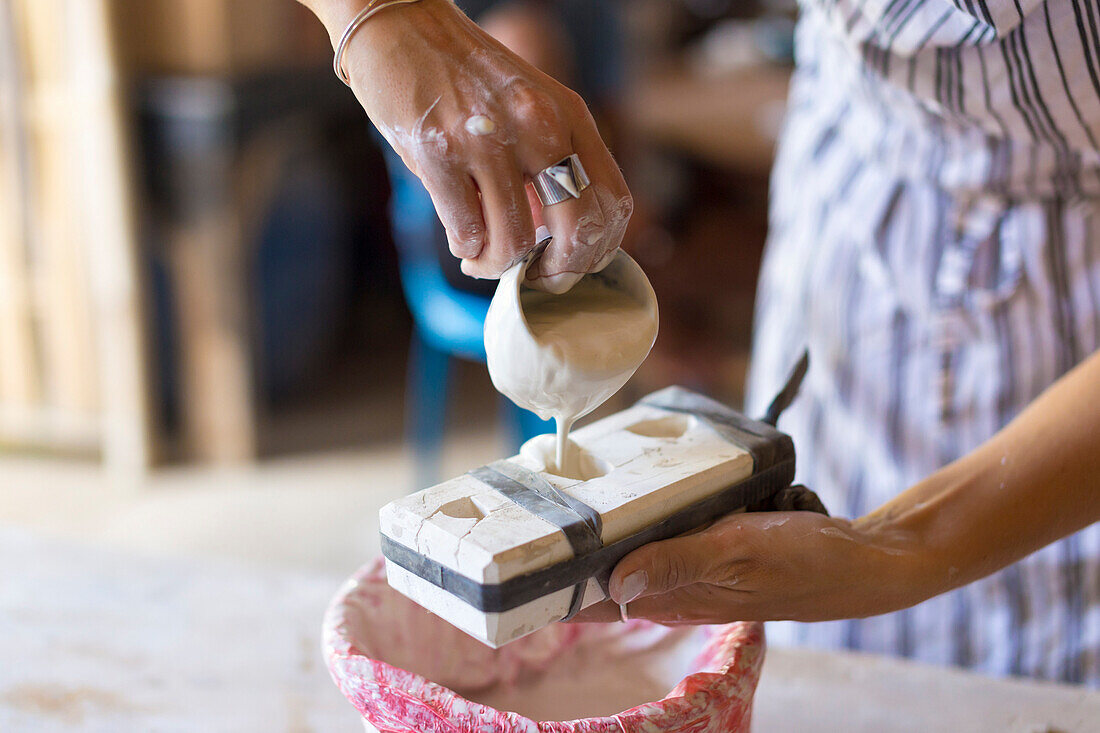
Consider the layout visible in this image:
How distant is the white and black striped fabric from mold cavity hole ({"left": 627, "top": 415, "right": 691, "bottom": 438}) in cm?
35

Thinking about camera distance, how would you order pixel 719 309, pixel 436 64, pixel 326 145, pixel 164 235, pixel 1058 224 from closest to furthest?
pixel 436 64
pixel 1058 224
pixel 164 235
pixel 326 145
pixel 719 309

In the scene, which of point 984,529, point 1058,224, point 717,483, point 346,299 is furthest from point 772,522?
point 346,299

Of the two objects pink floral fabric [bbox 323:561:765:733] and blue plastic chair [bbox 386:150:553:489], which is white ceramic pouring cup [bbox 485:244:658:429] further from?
blue plastic chair [bbox 386:150:553:489]

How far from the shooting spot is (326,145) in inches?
114

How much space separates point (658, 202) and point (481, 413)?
0.90m

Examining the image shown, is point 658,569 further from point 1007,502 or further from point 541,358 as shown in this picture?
point 1007,502

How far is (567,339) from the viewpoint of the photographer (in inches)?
27.0

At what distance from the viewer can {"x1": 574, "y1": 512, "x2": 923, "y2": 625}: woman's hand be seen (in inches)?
25.1

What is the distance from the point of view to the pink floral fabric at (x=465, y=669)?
61 centimetres

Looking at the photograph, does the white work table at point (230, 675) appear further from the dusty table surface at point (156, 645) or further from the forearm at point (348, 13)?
the forearm at point (348, 13)

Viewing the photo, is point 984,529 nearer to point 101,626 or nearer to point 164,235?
point 101,626

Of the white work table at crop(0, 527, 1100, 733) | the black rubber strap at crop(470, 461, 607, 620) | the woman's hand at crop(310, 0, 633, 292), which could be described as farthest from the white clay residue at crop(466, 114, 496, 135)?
the white work table at crop(0, 527, 1100, 733)

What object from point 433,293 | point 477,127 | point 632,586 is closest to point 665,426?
point 632,586

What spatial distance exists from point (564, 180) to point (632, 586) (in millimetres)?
261
